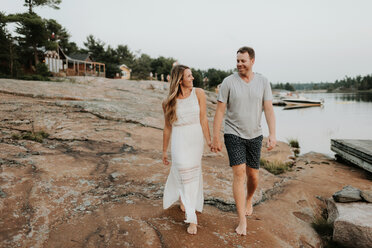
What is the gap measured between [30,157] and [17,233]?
242cm

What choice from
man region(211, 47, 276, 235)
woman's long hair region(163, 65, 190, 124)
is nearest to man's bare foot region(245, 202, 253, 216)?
man region(211, 47, 276, 235)

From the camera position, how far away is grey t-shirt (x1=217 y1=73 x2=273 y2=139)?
9.98 feet

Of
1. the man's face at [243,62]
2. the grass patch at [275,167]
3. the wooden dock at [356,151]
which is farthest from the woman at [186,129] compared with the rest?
the wooden dock at [356,151]

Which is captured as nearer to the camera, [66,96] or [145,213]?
[145,213]

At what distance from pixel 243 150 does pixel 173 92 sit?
1132 mm

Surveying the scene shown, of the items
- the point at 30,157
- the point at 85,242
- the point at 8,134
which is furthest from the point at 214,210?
the point at 8,134

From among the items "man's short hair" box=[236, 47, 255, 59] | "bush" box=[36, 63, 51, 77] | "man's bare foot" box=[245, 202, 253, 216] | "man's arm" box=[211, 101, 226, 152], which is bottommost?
"man's bare foot" box=[245, 202, 253, 216]

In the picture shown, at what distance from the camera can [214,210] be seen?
3.63m

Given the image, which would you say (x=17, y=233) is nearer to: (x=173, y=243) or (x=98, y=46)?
(x=173, y=243)

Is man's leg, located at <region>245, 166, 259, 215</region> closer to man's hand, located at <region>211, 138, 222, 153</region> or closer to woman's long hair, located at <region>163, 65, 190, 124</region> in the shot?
man's hand, located at <region>211, 138, 222, 153</region>

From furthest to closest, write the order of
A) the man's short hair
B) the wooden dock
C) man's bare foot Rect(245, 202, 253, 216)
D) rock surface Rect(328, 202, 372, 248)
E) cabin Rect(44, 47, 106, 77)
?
cabin Rect(44, 47, 106, 77) < the wooden dock < man's bare foot Rect(245, 202, 253, 216) < the man's short hair < rock surface Rect(328, 202, 372, 248)

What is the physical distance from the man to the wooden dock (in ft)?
16.9

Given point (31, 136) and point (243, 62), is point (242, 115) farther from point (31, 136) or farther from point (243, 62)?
point (31, 136)

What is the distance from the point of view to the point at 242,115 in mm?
3043
